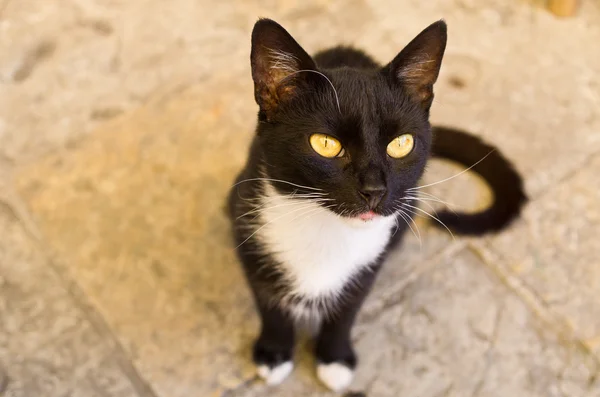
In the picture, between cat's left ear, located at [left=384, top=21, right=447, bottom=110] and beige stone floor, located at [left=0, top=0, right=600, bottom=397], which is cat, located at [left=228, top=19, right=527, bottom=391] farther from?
beige stone floor, located at [left=0, top=0, right=600, bottom=397]

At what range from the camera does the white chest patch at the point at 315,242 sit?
0.98 m

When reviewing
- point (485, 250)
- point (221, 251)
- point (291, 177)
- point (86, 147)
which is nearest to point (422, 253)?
point (485, 250)

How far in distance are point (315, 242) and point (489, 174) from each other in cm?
61

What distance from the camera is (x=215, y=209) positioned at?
58.4 inches

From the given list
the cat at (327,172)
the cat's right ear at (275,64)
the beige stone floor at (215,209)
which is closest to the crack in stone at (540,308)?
the beige stone floor at (215,209)

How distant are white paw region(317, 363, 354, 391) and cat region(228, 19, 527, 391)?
0.10 m

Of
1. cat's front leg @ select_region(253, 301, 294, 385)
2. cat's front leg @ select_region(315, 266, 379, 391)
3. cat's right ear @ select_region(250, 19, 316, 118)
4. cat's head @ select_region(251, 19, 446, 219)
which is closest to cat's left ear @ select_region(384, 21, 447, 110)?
cat's head @ select_region(251, 19, 446, 219)

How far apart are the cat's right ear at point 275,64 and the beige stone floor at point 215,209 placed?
0.60 m

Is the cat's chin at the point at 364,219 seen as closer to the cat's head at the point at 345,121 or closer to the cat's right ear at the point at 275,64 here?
the cat's head at the point at 345,121

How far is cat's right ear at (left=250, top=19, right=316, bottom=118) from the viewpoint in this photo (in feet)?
2.77

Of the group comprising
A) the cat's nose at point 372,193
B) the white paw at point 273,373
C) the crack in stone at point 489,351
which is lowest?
the crack in stone at point 489,351

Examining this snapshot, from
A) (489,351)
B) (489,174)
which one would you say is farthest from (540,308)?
(489,174)

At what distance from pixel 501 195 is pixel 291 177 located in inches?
27.9

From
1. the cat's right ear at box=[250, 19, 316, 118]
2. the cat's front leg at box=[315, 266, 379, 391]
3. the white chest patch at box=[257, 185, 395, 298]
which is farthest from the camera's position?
the cat's front leg at box=[315, 266, 379, 391]
